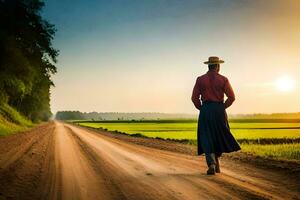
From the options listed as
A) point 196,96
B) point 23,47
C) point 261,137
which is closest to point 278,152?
point 196,96

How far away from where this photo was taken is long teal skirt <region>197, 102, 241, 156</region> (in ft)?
29.3

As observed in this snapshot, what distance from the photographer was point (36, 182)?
782 cm

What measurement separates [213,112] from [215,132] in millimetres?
459

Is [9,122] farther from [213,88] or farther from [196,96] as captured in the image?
[213,88]

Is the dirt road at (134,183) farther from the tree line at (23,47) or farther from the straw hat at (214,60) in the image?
the tree line at (23,47)

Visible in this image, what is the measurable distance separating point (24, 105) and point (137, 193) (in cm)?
7398

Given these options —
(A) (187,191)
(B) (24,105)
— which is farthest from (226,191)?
(B) (24,105)

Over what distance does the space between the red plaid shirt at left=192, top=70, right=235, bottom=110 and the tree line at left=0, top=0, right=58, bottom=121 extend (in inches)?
1062

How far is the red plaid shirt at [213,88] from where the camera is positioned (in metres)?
9.16

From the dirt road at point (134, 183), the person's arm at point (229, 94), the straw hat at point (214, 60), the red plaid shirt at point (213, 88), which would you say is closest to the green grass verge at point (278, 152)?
the dirt road at point (134, 183)

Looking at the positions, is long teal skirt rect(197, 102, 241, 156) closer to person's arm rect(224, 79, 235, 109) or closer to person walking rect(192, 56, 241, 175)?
person walking rect(192, 56, 241, 175)

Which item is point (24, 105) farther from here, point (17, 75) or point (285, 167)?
point (285, 167)

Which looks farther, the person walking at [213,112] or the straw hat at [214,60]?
the straw hat at [214,60]

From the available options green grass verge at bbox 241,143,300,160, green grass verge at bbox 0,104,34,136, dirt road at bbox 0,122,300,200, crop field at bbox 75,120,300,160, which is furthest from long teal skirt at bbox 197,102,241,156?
green grass verge at bbox 0,104,34,136
